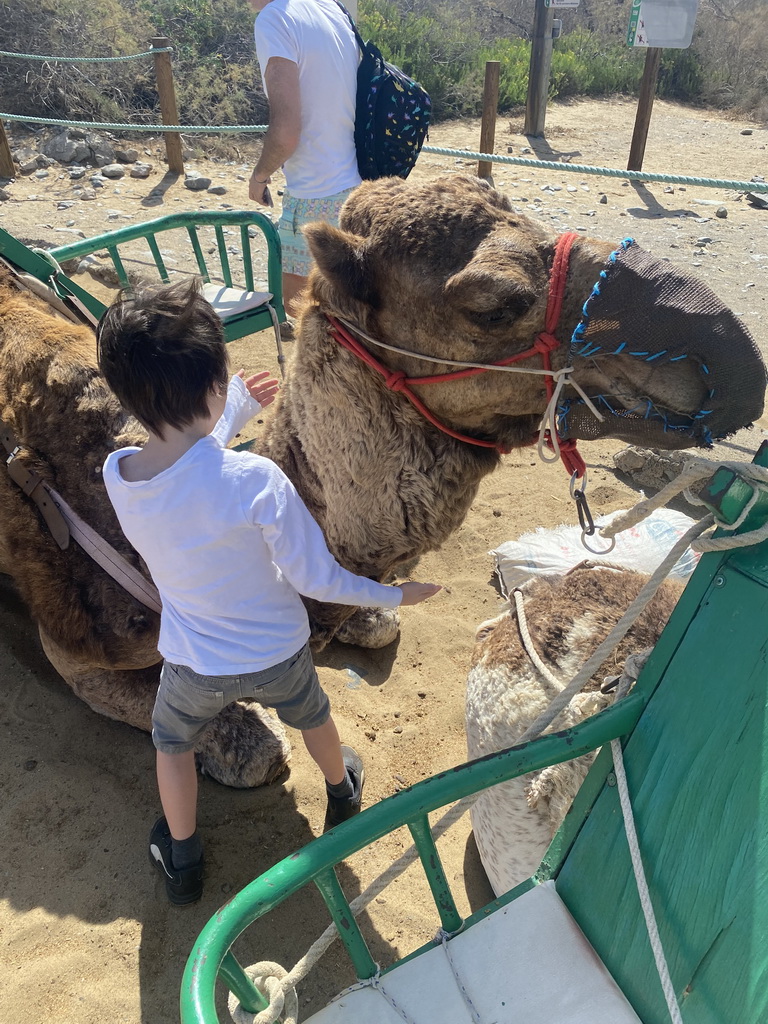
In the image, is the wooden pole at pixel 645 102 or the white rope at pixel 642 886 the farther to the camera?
the wooden pole at pixel 645 102

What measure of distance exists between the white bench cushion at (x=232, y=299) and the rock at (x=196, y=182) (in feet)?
21.6

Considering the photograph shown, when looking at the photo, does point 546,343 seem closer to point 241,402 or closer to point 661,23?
point 241,402

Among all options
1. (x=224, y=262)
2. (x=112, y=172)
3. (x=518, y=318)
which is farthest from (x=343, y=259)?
(x=112, y=172)

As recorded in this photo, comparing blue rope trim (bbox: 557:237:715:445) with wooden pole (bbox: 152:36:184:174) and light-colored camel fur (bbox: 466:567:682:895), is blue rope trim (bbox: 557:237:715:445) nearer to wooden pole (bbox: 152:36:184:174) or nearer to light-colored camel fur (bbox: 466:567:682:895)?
light-colored camel fur (bbox: 466:567:682:895)

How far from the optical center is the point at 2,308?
3229 millimetres

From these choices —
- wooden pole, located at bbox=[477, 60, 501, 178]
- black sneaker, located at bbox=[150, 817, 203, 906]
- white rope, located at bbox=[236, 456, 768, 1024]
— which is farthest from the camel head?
wooden pole, located at bbox=[477, 60, 501, 178]

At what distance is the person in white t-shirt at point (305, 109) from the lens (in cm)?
385

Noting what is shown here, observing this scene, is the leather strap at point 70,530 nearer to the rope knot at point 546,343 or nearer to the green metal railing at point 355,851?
the green metal railing at point 355,851

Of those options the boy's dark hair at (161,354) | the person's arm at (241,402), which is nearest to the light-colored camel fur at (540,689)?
the person's arm at (241,402)

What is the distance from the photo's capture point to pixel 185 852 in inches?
105

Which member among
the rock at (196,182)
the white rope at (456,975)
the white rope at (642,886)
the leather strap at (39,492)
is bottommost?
the rock at (196,182)

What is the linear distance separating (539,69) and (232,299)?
11351 millimetres

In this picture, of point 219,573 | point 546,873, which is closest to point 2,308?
point 219,573

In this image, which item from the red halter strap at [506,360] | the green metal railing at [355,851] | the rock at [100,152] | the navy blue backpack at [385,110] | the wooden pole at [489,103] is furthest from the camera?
the rock at [100,152]
